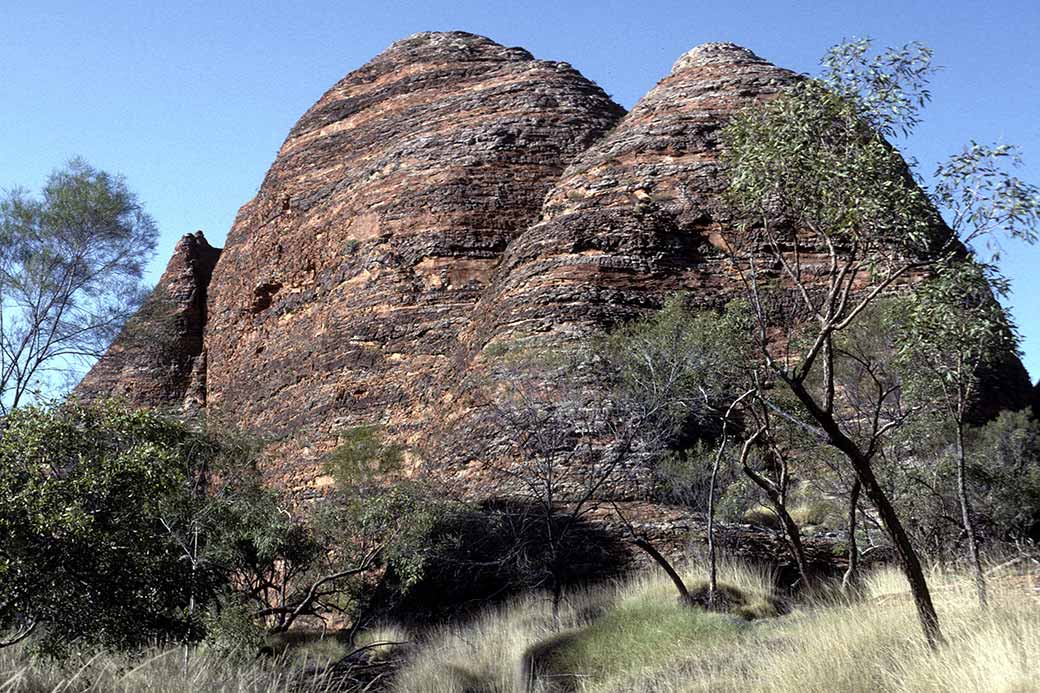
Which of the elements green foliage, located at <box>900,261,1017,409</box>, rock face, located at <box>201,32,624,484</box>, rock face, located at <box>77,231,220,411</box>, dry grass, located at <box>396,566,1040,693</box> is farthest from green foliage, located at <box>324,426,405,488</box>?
rock face, located at <box>77,231,220,411</box>

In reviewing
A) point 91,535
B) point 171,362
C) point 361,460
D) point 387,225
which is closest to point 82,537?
point 91,535

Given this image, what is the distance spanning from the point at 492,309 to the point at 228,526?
11.1 m

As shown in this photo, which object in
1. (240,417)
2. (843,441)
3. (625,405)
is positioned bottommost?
(843,441)

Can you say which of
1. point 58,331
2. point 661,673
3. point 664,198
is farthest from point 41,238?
point 661,673

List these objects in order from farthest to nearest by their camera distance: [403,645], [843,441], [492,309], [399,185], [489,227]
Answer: [399,185], [489,227], [492,309], [403,645], [843,441]

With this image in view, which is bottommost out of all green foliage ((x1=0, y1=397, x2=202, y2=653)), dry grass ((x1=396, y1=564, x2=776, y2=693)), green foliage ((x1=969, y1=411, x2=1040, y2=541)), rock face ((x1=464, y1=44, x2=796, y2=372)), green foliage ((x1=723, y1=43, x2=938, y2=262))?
dry grass ((x1=396, y1=564, x2=776, y2=693))

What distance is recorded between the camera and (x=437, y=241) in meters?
31.7

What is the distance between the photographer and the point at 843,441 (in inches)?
376

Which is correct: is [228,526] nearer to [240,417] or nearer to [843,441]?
[843,441]

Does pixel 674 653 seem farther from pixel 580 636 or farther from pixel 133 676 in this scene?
pixel 133 676

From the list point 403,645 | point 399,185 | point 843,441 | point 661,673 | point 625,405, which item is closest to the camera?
point 843,441

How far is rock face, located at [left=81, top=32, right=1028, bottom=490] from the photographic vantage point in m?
26.0

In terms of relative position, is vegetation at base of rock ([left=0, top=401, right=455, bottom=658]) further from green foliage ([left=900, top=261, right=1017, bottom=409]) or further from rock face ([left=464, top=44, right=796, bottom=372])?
rock face ([left=464, top=44, right=796, bottom=372])

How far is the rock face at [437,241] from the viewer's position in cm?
2603
